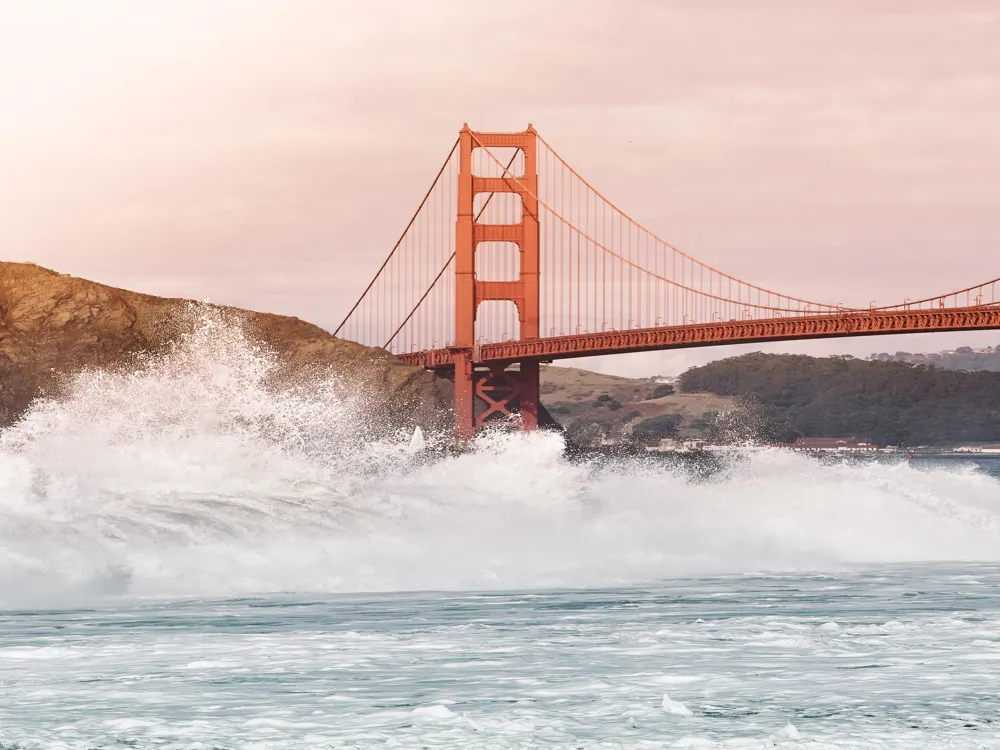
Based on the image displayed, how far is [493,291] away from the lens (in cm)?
7781

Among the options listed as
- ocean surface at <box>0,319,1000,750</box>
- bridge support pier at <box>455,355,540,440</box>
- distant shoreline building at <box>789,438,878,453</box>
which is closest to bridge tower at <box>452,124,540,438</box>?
bridge support pier at <box>455,355,540,440</box>

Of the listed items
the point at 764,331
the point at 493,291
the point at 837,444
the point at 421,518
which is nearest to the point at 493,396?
the point at 493,291

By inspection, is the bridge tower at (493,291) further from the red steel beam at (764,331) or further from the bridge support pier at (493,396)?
the red steel beam at (764,331)

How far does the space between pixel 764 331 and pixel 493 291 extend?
1955cm

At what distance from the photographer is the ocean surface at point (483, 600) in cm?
859

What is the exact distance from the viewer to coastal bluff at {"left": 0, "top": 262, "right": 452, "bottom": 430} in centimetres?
8256

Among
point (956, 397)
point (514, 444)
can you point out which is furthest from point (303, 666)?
point (956, 397)

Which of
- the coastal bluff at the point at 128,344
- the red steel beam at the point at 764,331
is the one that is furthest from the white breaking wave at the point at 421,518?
the coastal bluff at the point at 128,344

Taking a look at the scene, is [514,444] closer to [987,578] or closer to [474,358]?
[987,578]

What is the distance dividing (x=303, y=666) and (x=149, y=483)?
1000 centimetres

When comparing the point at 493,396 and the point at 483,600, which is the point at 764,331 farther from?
the point at 483,600

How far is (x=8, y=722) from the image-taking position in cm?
854

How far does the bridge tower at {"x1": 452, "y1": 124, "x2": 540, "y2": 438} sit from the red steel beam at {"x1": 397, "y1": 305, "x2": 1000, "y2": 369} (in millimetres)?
4220

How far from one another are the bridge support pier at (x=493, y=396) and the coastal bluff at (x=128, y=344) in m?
5.95
